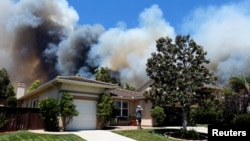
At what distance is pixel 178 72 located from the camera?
19.2 metres

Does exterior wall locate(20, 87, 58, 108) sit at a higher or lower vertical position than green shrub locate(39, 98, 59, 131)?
higher

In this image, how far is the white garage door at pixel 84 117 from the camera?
2031 cm

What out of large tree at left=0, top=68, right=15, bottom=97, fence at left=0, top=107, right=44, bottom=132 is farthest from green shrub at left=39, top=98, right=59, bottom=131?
large tree at left=0, top=68, right=15, bottom=97

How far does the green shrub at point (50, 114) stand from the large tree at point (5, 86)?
33.9 metres

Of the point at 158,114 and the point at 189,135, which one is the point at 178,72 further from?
the point at 158,114

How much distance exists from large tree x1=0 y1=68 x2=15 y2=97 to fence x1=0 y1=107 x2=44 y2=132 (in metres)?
32.8

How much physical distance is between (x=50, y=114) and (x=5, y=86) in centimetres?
3586

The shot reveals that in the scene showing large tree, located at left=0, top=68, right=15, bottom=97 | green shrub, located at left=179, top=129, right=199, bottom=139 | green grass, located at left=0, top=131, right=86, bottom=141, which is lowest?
green shrub, located at left=179, top=129, right=199, bottom=139

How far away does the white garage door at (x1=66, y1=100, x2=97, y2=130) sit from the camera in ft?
66.6

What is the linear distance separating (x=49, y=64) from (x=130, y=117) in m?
46.8

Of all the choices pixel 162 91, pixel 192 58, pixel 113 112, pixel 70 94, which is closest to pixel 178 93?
pixel 162 91

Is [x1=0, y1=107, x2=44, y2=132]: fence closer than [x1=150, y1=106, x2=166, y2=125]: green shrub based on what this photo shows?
Yes

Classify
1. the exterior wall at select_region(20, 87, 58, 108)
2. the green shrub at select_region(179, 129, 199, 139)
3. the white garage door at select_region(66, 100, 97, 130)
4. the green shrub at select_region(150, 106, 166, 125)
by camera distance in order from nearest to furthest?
1. the green shrub at select_region(179, 129, 199, 139)
2. the white garage door at select_region(66, 100, 97, 130)
3. the exterior wall at select_region(20, 87, 58, 108)
4. the green shrub at select_region(150, 106, 166, 125)

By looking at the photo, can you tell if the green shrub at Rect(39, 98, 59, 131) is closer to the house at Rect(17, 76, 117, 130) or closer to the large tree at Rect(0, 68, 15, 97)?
the house at Rect(17, 76, 117, 130)
